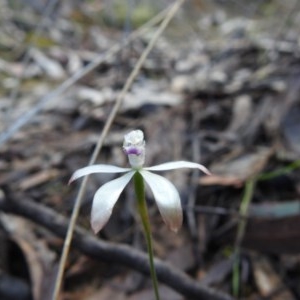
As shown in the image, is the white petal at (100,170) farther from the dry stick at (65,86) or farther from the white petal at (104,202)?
the dry stick at (65,86)

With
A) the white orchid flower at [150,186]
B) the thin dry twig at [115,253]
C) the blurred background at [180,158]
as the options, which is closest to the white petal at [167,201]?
the white orchid flower at [150,186]

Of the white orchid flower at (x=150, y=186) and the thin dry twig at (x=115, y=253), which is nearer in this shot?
the white orchid flower at (x=150, y=186)

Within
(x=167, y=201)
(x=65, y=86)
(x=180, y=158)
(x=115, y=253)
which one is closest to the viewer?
(x=167, y=201)

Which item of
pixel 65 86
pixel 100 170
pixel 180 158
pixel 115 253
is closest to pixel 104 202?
pixel 100 170

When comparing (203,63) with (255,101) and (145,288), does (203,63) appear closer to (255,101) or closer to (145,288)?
(255,101)

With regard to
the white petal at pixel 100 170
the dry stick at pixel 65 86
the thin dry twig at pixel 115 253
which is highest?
the dry stick at pixel 65 86

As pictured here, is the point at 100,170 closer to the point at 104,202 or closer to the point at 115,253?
the point at 104,202

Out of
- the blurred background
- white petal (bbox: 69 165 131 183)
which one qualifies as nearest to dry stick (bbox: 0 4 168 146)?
the blurred background
